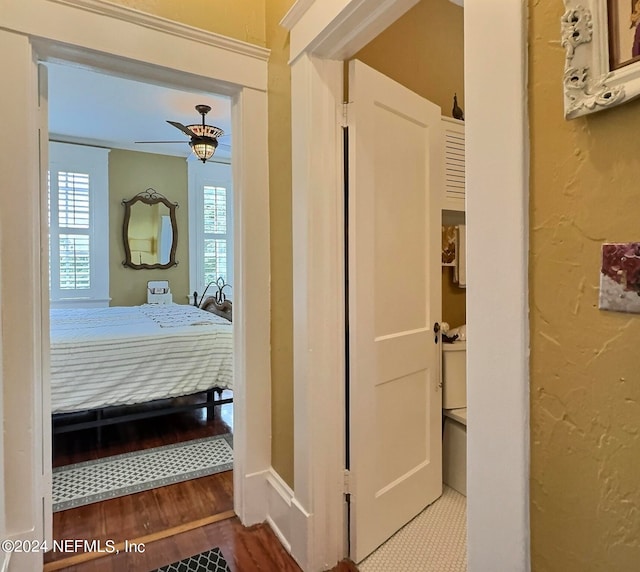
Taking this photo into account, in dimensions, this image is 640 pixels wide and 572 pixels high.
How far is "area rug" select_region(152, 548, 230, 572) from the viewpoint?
1618 millimetres

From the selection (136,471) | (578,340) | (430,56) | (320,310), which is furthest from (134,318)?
(578,340)

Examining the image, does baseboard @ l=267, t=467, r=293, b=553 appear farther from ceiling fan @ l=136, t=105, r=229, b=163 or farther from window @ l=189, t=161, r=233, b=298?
window @ l=189, t=161, r=233, b=298

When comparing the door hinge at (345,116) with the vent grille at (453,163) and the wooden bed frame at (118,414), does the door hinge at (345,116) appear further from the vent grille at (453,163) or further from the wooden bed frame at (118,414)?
the wooden bed frame at (118,414)

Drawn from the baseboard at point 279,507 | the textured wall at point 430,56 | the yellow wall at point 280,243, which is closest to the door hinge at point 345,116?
the yellow wall at point 280,243

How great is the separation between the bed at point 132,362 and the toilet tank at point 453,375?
66.8 inches

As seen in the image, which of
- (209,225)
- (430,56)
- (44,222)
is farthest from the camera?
(209,225)

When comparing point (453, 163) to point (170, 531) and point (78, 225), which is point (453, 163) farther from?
point (78, 225)

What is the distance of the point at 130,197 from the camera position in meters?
5.50

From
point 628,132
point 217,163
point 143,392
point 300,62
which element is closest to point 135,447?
point 143,392

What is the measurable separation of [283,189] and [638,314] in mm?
1450

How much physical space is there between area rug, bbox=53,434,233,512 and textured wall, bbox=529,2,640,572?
211 centimetres

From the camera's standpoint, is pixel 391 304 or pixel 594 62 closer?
pixel 594 62

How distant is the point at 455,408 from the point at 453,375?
189 millimetres

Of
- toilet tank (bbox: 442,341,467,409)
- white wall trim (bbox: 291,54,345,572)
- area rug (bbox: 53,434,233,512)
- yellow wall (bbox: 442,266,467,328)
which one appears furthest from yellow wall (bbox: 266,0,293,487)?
yellow wall (bbox: 442,266,467,328)
